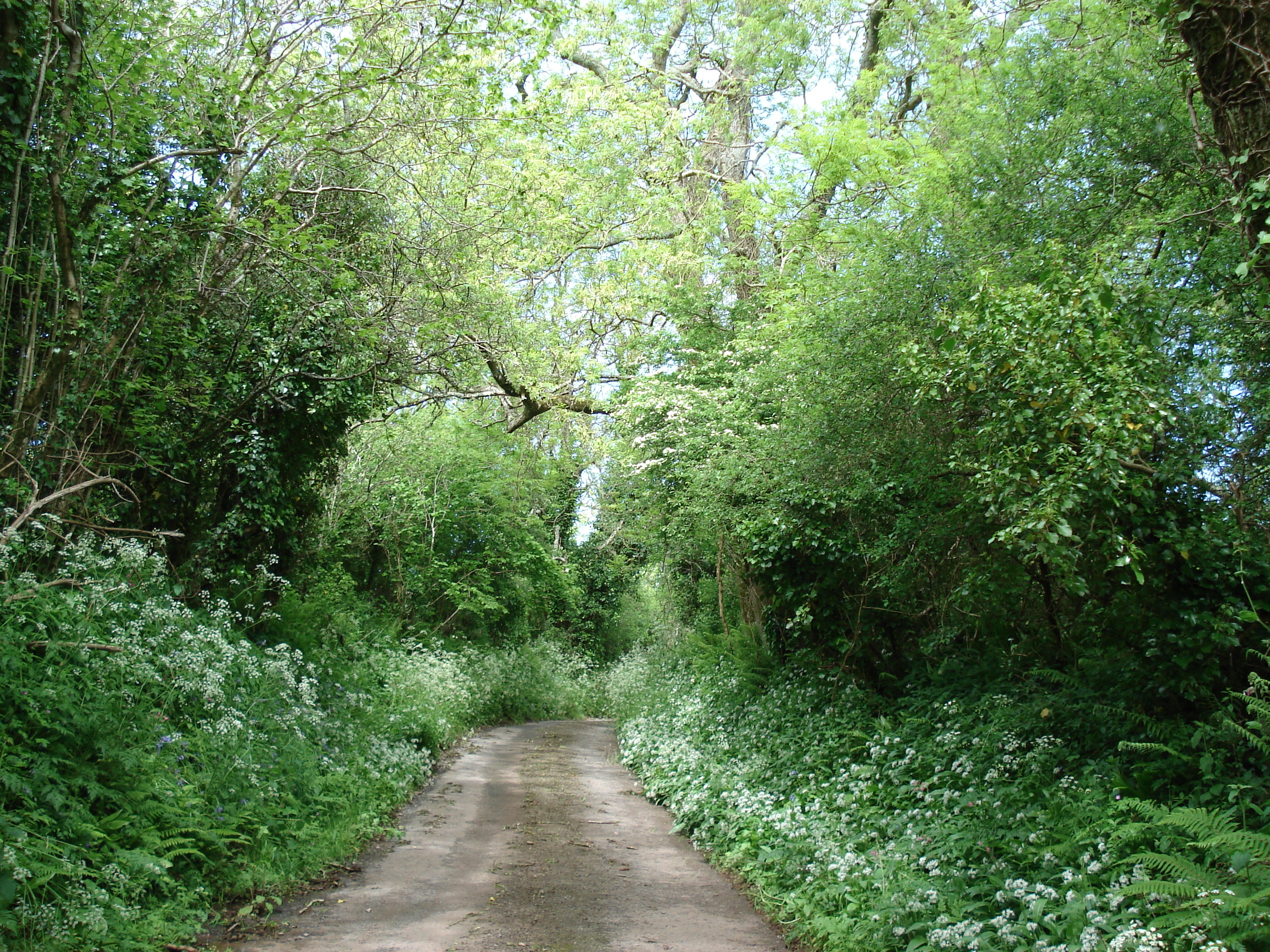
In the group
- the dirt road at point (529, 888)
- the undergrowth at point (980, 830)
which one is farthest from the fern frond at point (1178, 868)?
the dirt road at point (529, 888)

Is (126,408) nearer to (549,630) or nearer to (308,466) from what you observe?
(308,466)

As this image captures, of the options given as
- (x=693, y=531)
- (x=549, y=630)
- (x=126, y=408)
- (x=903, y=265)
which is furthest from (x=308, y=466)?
(x=549, y=630)

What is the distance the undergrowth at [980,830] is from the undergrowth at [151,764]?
3.54m

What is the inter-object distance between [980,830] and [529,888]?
3.29m

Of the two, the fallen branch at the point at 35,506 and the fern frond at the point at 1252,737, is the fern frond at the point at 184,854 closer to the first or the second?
the fallen branch at the point at 35,506

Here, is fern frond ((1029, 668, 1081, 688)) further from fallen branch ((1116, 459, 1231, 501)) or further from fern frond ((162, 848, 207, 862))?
fern frond ((162, 848, 207, 862))

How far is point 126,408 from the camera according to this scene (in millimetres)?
7777

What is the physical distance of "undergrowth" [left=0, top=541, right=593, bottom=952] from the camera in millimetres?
4395

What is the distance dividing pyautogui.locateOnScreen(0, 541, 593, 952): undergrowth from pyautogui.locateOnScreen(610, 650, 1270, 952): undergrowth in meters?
3.54

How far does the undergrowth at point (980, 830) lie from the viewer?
398cm

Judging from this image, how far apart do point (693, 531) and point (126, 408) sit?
8003mm

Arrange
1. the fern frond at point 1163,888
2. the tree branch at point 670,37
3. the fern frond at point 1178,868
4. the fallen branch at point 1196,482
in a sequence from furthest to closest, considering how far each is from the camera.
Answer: the tree branch at point 670,37, the fallen branch at point 1196,482, the fern frond at point 1178,868, the fern frond at point 1163,888

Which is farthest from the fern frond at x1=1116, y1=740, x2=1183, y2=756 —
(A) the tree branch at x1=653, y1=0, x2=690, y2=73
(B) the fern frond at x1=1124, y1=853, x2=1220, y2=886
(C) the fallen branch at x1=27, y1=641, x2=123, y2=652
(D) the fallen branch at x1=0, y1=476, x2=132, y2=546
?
(A) the tree branch at x1=653, y1=0, x2=690, y2=73

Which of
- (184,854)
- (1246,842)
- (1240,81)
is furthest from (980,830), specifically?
(184,854)
